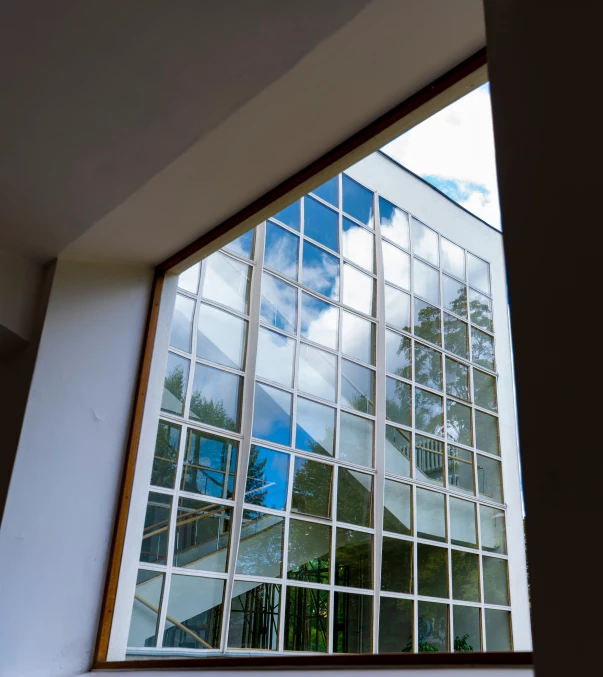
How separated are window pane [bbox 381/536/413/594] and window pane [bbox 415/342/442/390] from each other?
4.49 ft

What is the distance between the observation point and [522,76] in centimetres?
110

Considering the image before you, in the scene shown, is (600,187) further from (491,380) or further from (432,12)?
(491,380)

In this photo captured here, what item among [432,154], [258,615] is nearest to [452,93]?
[258,615]

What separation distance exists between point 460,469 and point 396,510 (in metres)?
0.97

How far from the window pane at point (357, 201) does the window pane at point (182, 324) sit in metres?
2.01

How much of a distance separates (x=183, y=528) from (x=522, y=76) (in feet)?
8.67

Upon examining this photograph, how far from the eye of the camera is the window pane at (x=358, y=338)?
4.83 meters

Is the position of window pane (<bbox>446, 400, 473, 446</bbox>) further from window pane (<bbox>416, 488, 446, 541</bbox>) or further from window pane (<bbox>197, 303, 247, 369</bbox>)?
window pane (<bbox>197, 303, 247, 369</bbox>)

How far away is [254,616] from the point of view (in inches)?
145

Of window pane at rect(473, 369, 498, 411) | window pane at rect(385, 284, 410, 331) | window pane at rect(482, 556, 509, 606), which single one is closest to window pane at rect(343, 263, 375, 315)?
window pane at rect(385, 284, 410, 331)

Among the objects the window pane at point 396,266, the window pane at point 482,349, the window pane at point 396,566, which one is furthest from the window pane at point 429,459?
the window pane at point 396,266

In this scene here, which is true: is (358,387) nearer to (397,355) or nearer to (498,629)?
(397,355)

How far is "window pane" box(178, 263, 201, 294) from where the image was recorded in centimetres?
336

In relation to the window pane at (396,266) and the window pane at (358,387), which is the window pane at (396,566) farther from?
the window pane at (396,266)
